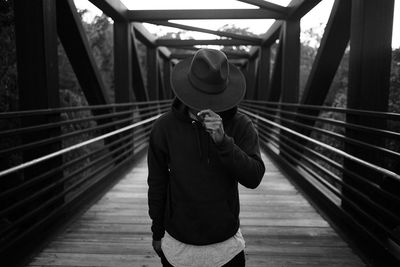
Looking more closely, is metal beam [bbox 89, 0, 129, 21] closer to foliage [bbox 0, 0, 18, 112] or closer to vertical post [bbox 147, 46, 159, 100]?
foliage [bbox 0, 0, 18, 112]

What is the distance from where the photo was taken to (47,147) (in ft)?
12.7

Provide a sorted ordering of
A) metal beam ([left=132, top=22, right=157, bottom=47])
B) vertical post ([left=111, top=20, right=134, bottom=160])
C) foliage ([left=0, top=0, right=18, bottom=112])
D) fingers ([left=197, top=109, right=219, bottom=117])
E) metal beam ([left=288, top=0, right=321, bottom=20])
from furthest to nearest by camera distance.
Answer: metal beam ([left=132, top=22, right=157, bottom=47]) < vertical post ([left=111, top=20, right=134, bottom=160]) < metal beam ([left=288, top=0, right=321, bottom=20]) < foliage ([left=0, top=0, right=18, bottom=112]) < fingers ([left=197, top=109, right=219, bottom=117])

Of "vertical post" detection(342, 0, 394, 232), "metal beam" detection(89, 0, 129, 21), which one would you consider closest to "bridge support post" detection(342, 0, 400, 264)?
"vertical post" detection(342, 0, 394, 232)

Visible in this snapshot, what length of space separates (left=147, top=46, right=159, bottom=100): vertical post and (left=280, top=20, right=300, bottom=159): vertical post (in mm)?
5308

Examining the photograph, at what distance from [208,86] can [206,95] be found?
34 millimetres

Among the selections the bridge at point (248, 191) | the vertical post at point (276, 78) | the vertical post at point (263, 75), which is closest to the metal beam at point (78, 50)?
the bridge at point (248, 191)

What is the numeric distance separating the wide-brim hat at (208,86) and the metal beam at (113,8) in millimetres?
4995

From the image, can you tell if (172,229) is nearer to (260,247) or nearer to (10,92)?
(260,247)

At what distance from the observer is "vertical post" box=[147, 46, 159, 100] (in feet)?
40.7

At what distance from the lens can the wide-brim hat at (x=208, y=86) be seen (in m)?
1.57

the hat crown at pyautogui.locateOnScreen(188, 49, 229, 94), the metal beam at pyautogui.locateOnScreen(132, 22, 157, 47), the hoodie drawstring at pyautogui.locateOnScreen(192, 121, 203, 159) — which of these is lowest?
the hoodie drawstring at pyautogui.locateOnScreen(192, 121, 203, 159)

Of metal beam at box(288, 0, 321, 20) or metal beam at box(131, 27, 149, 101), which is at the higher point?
metal beam at box(288, 0, 321, 20)

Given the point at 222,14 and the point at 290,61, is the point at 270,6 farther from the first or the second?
the point at 290,61

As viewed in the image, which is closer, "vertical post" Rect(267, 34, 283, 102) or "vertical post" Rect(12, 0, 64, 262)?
"vertical post" Rect(12, 0, 64, 262)
